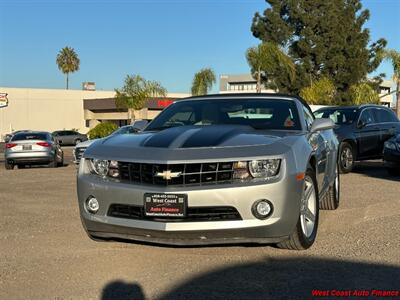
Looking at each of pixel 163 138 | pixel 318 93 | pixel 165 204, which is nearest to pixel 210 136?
pixel 163 138

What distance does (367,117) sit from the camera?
44.2 ft

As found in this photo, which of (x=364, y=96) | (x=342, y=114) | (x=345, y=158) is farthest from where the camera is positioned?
(x=364, y=96)

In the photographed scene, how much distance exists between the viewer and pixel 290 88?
159 ft

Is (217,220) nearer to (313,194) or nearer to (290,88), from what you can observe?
(313,194)

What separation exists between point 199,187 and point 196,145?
43cm

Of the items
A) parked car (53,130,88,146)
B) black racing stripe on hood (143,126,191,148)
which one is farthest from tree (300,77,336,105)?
black racing stripe on hood (143,126,191,148)

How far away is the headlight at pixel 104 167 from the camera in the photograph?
16.5ft

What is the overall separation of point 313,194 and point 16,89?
5637cm

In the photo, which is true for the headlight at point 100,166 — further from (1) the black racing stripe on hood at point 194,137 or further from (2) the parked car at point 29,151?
(2) the parked car at point 29,151

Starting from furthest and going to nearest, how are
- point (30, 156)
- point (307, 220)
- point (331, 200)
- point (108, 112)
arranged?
point (108, 112)
point (30, 156)
point (331, 200)
point (307, 220)

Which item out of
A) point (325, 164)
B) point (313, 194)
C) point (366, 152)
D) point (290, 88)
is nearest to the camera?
point (313, 194)

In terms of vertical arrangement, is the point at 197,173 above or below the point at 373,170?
above

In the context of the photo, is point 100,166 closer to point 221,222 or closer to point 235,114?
point 221,222

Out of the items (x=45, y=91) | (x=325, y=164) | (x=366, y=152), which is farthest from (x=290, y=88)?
(x=325, y=164)
